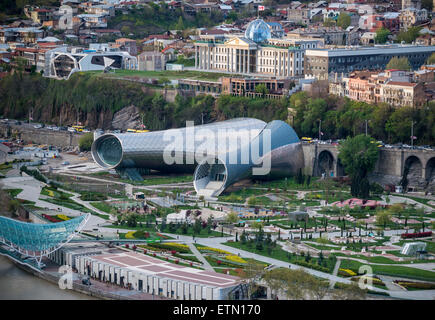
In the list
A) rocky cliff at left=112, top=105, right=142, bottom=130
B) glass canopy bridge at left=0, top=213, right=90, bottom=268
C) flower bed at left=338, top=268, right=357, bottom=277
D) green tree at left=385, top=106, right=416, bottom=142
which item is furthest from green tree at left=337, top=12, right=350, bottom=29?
flower bed at left=338, top=268, right=357, bottom=277

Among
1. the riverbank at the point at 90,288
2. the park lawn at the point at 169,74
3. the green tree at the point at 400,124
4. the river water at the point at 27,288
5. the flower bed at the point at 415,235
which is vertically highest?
the park lawn at the point at 169,74

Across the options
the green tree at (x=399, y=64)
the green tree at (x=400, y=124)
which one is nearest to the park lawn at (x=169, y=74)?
the green tree at (x=399, y=64)

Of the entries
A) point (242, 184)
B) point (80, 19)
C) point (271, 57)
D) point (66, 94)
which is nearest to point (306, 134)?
point (242, 184)

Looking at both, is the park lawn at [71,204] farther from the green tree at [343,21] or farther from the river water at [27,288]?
the green tree at [343,21]

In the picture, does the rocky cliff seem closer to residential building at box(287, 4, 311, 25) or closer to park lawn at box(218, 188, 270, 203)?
park lawn at box(218, 188, 270, 203)

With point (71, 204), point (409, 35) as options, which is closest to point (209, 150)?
point (71, 204)

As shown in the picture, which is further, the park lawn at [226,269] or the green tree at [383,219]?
the green tree at [383,219]
